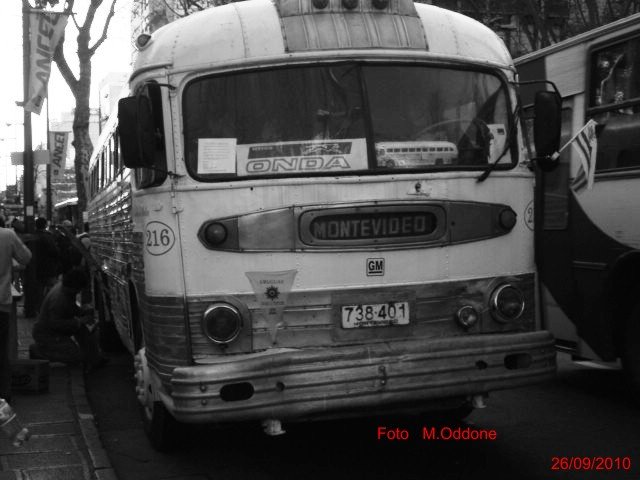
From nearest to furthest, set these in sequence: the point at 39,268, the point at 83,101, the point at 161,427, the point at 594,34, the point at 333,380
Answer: the point at 333,380
the point at 161,427
the point at 594,34
the point at 39,268
the point at 83,101

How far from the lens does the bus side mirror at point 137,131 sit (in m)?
6.02

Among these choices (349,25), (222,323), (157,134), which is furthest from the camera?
Answer: (349,25)

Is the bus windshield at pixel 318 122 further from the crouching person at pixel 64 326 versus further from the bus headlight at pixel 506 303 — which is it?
the crouching person at pixel 64 326

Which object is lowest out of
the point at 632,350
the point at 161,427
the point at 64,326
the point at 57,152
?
the point at 161,427

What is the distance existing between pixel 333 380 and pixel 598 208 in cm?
368

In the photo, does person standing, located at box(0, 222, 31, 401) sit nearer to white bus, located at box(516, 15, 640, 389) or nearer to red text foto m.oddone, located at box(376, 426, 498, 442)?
red text foto m.oddone, located at box(376, 426, 498, 442)

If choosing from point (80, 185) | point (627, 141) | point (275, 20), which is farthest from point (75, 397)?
point (80, 185)

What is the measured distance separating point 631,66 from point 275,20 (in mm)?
3300

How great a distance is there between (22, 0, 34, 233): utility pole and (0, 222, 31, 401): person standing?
9525 mm

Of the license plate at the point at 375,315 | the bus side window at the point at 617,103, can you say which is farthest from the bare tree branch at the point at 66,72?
the license plate at the point at 375,315

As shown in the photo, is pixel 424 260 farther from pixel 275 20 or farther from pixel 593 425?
pixel 593 425

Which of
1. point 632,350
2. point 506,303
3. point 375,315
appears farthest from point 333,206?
point 632,350

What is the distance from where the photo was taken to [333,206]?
6000 mm

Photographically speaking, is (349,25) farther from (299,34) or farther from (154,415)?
(154,415)
